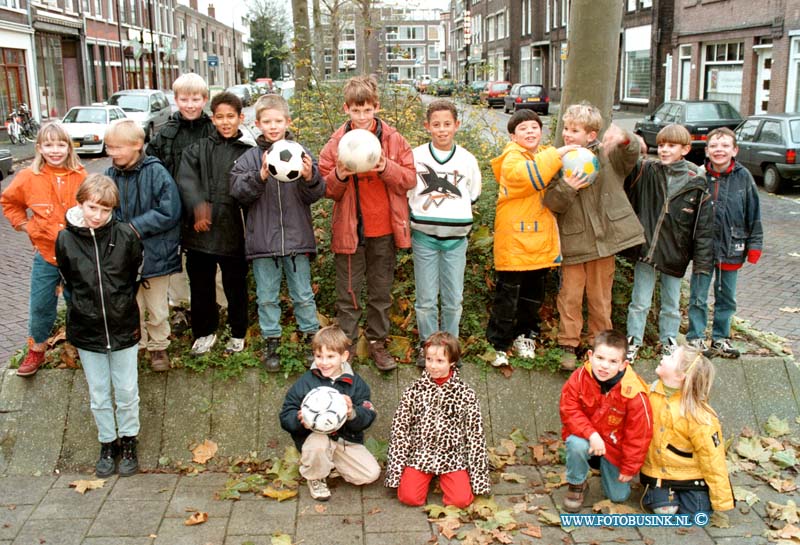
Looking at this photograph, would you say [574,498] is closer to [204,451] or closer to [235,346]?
[204,451]

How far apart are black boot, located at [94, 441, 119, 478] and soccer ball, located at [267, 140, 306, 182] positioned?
1.97 meters

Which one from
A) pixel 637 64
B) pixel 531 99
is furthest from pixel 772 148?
pixel 637 64

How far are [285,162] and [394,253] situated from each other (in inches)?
40.5

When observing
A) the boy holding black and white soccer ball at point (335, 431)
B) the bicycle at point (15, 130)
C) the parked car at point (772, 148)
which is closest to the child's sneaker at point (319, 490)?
the boy holding black and white soccer ball at point (335, 431)

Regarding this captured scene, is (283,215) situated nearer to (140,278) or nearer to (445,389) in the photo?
(140,278)

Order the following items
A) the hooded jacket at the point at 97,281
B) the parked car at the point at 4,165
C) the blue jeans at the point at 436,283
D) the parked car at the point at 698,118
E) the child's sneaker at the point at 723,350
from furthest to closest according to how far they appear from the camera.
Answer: the parked car at the point at 698,118, the parked car at the point at 4,165, the child's sneaker at the point at 723,350, the blue jeans at the point at 436,283, the hooded jacket at the point at 97,281

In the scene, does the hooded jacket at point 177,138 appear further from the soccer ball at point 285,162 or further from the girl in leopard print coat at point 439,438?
the girl in leopard print coat at point 439,438

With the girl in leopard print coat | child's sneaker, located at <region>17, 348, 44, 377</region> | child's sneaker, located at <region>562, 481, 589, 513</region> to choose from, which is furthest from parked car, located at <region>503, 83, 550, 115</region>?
child's sneaker, located at <region>562, 481, 589, 513</region>

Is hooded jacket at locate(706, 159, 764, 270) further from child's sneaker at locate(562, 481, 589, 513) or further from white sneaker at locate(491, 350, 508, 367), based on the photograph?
child's sneaker at locate(562, 481, 589, 513)

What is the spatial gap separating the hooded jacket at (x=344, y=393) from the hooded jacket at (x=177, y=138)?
5.91 feet

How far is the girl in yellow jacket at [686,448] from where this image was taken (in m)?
4.26

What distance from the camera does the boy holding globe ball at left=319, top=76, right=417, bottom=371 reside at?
4.91 metres

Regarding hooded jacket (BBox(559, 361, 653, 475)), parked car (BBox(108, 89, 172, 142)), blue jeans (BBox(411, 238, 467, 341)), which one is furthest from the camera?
parked car (BBox(108, 89, 172, 142))

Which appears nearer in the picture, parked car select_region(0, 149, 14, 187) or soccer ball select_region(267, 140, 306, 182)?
soccer ball select_region(267, 140, 306, 182)
